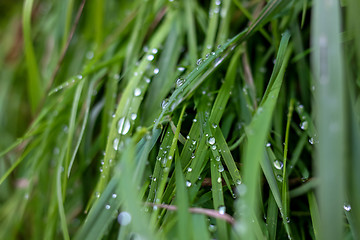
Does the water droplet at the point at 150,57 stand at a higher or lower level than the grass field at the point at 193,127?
higher

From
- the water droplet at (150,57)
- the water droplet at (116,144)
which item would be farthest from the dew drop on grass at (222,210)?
the water droplet at (150,57)

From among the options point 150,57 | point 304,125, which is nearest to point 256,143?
point 304,125

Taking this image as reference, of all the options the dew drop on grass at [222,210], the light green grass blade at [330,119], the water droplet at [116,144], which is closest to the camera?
the light green grass blade at [330,119]

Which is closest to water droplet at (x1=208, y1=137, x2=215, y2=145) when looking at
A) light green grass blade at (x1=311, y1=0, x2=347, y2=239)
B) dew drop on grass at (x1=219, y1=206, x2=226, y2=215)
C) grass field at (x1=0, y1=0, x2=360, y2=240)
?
grass field at (x1=0, y1=0, x2=360, y2=240)

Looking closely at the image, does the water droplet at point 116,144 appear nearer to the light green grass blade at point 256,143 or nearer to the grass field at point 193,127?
the grass field at point 193,127

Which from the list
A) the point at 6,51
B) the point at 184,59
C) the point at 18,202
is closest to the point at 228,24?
the point at 184,59

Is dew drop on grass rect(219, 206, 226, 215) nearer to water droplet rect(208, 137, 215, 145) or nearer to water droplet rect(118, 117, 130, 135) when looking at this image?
water droplet rect(208, 137, 215, 145)

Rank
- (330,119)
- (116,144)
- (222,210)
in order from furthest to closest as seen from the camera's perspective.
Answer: (116,144) < (222,210) < (330,119)

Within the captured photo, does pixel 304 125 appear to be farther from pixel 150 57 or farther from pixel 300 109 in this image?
pixel 150 57

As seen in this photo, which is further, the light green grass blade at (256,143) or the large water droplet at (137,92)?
the large water droplet at (137,92)
